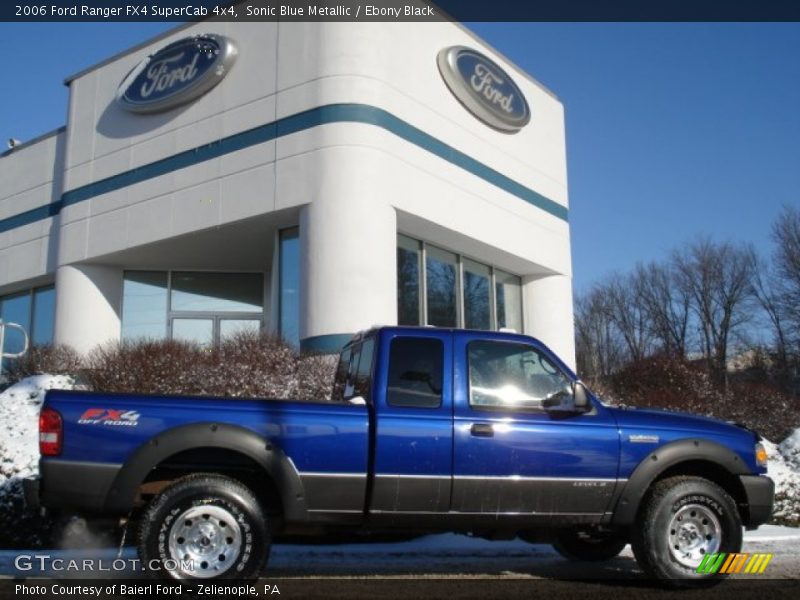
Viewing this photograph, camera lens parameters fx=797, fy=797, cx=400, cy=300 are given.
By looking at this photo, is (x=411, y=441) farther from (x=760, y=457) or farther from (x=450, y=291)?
Result: (x=450, y=291)

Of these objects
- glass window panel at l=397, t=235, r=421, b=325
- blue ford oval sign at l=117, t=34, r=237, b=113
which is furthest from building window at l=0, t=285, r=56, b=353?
glass window panel at l=397, t=235, r=421, b=325

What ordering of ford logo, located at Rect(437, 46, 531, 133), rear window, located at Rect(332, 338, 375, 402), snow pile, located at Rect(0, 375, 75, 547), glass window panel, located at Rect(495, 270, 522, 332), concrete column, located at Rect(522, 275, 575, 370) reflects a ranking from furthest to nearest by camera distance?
1. concrete column, located at Rect(522, 275, 575, 370)
2. glass window panel, located at Rect(495, 270, 522, 332)
3. ford logo, located at Rect(437, 46, 531, 133)
4. snow pile, located at Rect(0, 375, 75, 547)
5. rear window, located at Rect(332, 338, 375, 402)

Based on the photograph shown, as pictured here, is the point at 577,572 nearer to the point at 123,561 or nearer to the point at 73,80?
the point at 123,561

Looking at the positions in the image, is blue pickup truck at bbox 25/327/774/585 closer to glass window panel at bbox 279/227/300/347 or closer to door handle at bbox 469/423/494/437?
door handle at bbox 469/423/494/437

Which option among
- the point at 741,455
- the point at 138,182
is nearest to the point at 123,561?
the point at 741,455

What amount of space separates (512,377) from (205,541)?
8.15 feet

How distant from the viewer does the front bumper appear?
6008 mm

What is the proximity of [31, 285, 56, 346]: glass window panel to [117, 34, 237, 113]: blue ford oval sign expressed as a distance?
5884 mm

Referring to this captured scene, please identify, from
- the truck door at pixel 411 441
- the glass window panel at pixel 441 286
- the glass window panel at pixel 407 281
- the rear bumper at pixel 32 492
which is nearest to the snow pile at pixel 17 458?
the rear bumper at pixel 32 492

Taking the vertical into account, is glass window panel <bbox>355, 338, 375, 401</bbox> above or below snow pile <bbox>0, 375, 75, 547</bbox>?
above

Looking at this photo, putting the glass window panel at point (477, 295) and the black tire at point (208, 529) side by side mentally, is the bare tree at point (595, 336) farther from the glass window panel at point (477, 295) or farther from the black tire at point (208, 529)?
the black tire at point (208, 529)

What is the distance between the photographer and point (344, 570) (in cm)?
666

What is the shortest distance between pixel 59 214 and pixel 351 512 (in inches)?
667

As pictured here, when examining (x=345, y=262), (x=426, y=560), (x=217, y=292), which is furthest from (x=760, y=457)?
(x=217, y=292)
